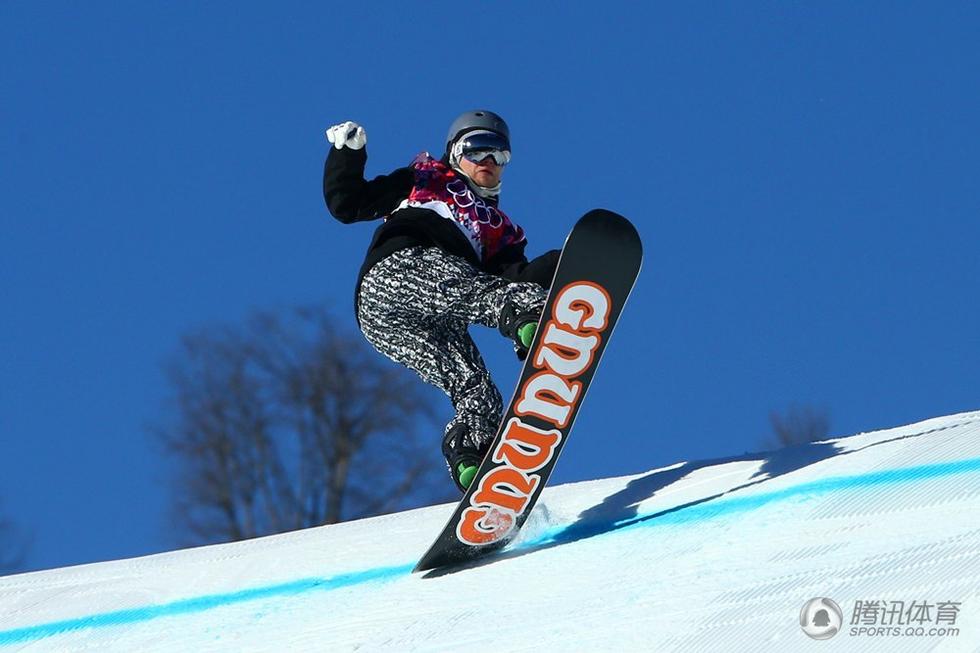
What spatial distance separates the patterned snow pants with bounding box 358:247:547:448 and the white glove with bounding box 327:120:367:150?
34cm

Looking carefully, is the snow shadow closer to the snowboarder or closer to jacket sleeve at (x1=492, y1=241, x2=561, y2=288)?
the snowboarder

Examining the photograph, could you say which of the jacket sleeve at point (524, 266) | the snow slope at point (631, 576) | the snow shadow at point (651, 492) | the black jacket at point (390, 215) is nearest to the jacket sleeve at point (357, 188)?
the black jacket at point (390, 215)

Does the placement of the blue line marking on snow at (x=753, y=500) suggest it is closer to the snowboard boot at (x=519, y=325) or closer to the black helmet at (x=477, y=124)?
the snowboard boot at (x=519, y=325)

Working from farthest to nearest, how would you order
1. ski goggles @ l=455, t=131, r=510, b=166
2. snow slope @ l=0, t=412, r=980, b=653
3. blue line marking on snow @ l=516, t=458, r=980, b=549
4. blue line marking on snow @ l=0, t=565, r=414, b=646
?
ski goggles @ l=455, t=131, r=510, b=166
blue line marking on snow @ l=0, t=565, r=414, b=646
blue line marking on snow @ l=516, t=458, r=980, b=549
snow slope @ l=0, t=412, r=980, b=653

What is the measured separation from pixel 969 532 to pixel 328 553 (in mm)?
2188

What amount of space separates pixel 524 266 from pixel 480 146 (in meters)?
0.40

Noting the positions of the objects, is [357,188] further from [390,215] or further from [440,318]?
[440,318]

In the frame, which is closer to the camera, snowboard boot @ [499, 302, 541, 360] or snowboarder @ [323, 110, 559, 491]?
snowboard boot @ [499, 302, 541, 360]

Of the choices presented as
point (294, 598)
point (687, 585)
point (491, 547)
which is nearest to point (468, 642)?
point (687, 585)

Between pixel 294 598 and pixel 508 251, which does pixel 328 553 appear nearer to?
pixel 294 598

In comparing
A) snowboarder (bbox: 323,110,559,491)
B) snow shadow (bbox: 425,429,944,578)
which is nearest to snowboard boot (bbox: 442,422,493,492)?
snowboarder (bbox: 323,110,559,491)

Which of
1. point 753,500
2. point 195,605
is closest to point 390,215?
point 195,605

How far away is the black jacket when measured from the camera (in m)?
4.60

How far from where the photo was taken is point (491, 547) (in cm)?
423
